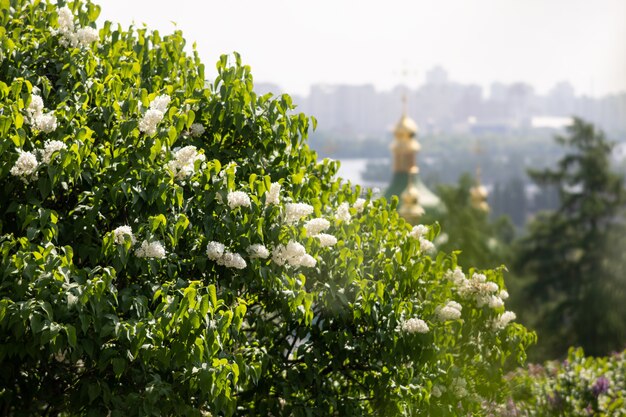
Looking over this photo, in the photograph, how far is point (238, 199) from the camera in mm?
5609

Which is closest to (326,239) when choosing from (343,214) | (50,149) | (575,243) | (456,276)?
(343,214)

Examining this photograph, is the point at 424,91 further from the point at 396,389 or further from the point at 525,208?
the point at 396,389

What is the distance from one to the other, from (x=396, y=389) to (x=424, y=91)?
191 meters

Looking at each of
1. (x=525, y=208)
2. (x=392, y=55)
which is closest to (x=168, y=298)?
(x=392, y=55)

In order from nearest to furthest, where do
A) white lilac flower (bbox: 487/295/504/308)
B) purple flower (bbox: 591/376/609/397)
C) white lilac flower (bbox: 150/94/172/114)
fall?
white lilac flower (bbox: 150/94/172/114), white lilac flower (bbox: 487/295/504/308), purple flower (bbox: 591/376/609/397)

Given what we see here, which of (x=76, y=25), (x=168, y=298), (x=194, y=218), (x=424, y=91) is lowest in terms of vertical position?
(x=168, y=298)

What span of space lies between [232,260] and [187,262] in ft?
1.02

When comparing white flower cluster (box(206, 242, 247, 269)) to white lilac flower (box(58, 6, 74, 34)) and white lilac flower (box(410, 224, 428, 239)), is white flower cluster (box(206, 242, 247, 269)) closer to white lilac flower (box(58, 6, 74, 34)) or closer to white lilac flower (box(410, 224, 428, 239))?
white lilac flower (box(410, 224, 428, 239))

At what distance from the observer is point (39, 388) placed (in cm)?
575

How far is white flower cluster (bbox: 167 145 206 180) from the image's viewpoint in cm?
557

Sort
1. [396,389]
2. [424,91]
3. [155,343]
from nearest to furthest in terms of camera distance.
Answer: [155,343] < [396,389] < [424,91]

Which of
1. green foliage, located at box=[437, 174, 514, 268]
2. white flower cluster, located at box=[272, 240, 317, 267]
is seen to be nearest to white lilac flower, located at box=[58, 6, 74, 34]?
white flower cluster, located at box=[272, 240, 317, 267]

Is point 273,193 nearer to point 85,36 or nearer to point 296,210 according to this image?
point 296,210

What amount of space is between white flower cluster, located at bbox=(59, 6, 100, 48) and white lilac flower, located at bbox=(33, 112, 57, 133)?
1047mm
